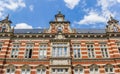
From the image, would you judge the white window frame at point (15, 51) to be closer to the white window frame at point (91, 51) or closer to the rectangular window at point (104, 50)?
the white window frame at point (91, 51)

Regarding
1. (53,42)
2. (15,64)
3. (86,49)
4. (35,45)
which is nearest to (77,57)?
(86,49)

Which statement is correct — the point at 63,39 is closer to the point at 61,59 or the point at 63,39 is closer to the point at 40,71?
the point at 61,59

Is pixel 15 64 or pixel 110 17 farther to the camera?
pixel 110 17

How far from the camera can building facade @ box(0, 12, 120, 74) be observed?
25281 mm

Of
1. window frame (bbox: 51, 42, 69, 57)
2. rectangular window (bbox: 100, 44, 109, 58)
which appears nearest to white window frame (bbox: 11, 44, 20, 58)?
window frame (bbox: 51, 42, 69, 57)

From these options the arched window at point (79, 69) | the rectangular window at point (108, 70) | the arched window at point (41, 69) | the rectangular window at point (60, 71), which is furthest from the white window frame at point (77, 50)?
the arched window at point (41, 69)

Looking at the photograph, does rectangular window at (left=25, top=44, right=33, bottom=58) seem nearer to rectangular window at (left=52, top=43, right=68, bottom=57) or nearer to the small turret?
rectangular window at (left=52, top=43, right=68, bottom=57)

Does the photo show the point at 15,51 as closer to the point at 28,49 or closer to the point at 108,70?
the point at 28,49

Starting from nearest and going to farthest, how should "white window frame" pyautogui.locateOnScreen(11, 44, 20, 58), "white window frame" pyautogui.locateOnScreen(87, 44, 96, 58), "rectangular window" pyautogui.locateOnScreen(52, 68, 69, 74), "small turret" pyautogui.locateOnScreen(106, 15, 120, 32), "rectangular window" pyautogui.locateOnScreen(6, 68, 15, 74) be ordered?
"rectangular window" pyautogui.locateOnScreen(52, 68, 69, 74), "rectangular window" pyautogui.locateOnScreen(6, 68, 15, 74), "white window frame" pyautogui.locateOnScreen(11, 44, 20, 58), "white window frame" pyautogui.locateOnScreen(87, 44, 96, 58), "small turret" pyautogui.locateOnScreen(106, 15, 120, 32)

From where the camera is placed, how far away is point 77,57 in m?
26.6

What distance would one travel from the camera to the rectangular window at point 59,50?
2625 centimetres

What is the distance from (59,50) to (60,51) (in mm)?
224

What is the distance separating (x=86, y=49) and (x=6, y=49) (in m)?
11.9

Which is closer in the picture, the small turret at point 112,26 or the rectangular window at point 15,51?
the rectangular window at point 15,51
